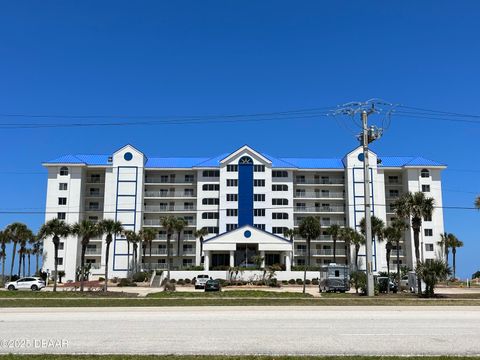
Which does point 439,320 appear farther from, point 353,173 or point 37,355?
point 353,173

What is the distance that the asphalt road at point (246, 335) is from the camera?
11586mm

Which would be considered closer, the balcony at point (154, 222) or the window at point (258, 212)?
the window at point (258, 212)

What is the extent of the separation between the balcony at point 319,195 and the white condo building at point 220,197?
0.62 feet

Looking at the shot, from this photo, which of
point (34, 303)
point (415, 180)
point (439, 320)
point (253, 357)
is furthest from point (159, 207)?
point (253, 357)

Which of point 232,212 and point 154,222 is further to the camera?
point 154,222

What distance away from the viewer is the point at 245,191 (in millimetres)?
86188

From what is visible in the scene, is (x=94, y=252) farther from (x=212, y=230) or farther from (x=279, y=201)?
(x=279, y=201)

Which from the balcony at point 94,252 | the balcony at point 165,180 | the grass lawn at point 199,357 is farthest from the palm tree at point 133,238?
the grass lawn at point 199,357

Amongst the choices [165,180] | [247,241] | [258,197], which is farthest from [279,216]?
[165,180]

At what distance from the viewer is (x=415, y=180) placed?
287 feet

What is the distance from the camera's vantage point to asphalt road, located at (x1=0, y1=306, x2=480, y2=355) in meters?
11.6

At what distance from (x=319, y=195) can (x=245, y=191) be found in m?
14.5

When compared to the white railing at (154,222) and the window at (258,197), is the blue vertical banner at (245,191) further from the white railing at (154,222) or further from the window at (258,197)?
the white railing at (154,222)

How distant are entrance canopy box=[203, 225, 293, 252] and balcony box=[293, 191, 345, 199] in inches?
602
